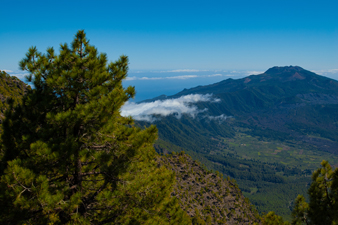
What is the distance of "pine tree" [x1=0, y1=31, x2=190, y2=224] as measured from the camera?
259 inches

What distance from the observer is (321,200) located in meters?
8.80

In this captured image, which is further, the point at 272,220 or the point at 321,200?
the point at 272,220

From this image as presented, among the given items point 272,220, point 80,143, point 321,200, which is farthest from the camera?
point 272,220

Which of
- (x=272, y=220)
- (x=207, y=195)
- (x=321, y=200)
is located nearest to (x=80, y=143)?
(x=272, y=220)

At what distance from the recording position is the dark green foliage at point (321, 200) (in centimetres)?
838

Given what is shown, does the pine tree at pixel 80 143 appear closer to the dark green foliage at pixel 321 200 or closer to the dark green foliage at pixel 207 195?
the dark green foliage at pixel 321 200

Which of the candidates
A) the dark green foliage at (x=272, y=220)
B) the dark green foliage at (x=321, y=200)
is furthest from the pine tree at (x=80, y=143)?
the dark green foliage at (x=321, y=200)

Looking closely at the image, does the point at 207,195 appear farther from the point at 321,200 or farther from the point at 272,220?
the point at 321,200

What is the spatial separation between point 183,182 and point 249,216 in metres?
21.9

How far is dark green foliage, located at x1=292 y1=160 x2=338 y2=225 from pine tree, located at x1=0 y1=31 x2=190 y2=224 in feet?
22.4

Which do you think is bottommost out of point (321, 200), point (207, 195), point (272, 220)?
point (207, 195)

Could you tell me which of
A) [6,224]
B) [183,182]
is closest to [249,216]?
[183,182]

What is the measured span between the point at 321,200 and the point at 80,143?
11.2 metres

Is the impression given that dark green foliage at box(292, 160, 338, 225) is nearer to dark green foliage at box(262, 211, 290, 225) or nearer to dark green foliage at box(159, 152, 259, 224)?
dark green foliage at box(262, 211, 290, 225)
